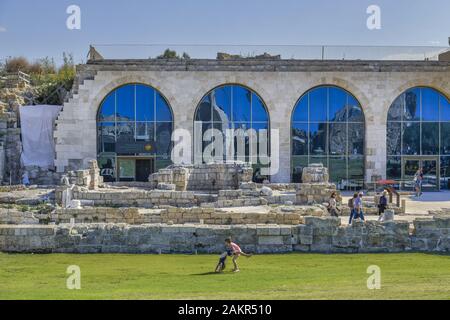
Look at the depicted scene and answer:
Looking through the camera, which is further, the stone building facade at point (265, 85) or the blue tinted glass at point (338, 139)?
the blue tinted glass at point (338, 139)

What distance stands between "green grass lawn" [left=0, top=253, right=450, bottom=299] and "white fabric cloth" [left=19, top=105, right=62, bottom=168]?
23669 millimetres

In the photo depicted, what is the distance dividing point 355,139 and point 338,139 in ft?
3.82

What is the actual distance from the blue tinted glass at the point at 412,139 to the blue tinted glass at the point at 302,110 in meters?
6.39

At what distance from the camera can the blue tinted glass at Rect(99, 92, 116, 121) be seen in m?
40.0

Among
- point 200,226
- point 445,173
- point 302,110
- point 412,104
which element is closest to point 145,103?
point 302,110

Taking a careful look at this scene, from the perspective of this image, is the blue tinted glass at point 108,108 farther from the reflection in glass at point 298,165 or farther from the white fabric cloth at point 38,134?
the reflection in glass at point 298,165

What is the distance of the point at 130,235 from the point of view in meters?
18.9

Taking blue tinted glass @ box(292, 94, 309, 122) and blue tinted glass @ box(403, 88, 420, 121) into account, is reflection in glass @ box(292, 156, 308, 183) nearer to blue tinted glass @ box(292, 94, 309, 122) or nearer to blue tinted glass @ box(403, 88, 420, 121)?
blue tinted glass @ box(292, 94, 309, 122)

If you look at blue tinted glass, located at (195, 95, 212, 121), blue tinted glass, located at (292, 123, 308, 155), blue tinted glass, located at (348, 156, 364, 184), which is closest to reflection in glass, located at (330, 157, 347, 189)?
blue tinted glass, located at (348, 156, 364, 184)

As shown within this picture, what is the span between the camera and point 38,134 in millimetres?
42094

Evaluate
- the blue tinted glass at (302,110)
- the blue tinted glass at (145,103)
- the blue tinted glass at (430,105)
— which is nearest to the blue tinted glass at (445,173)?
the blue tinted glass at (430,105)

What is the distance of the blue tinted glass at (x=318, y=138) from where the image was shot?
1578 inches
